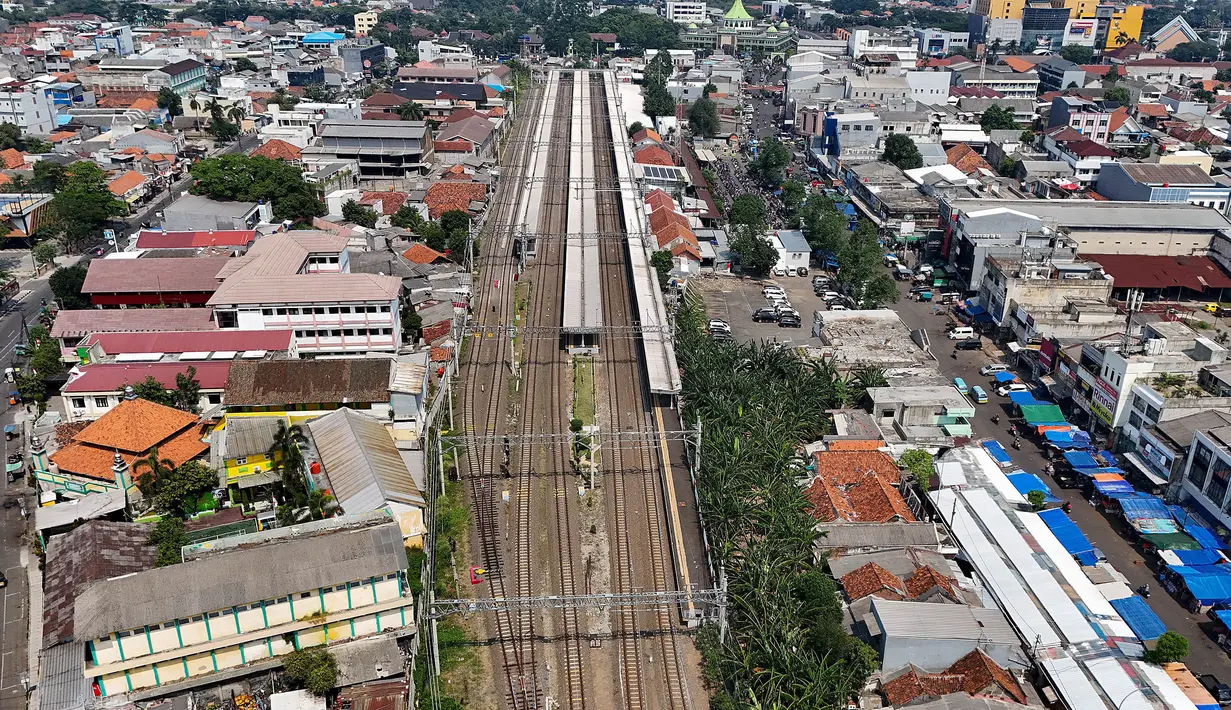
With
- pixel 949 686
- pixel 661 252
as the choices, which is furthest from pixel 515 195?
pixel 949 686

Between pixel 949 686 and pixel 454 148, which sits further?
pixel 454 148

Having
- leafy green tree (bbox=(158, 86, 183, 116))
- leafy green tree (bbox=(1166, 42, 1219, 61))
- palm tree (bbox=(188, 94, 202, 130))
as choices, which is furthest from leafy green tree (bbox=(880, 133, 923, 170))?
leafy green tree (bbox=(1166, 42, 1219, 61))

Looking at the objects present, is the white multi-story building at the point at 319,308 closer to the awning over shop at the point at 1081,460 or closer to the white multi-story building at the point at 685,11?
the awning over shop at the point at 1081,460

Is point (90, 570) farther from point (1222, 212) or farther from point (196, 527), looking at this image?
point (1222, 212)

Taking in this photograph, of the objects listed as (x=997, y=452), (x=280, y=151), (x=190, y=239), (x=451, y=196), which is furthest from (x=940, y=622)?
(x=280, y=151)

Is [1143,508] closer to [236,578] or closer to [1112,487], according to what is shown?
[1112,487]

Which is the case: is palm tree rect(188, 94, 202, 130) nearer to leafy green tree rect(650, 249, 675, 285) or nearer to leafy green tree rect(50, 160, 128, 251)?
leafy green tree rect(50, 160, 128, 251)
